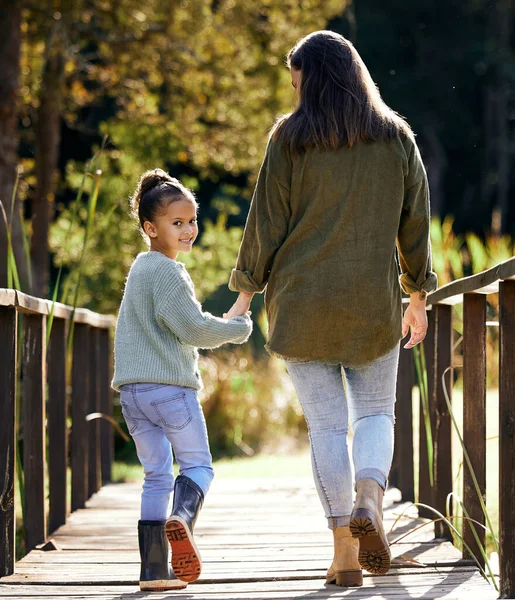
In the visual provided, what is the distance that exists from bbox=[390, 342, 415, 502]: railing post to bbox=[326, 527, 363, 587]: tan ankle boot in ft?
6.33

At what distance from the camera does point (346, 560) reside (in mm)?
2906

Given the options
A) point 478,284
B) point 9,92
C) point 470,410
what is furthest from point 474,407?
point 9,92

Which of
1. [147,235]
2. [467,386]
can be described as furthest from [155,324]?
[467,386]

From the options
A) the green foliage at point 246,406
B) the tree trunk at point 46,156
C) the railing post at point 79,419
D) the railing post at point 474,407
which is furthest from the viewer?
the green foliage at point 246,406

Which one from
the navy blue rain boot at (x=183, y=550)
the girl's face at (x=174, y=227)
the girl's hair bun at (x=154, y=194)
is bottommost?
the navy blue rain boot at (x=183, y=550)

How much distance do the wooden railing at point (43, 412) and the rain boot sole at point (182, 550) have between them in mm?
610

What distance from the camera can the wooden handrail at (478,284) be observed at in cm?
254

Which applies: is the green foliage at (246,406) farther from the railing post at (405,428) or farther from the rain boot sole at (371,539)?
the rain boot sole at (371,539)

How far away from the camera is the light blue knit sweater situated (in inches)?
116

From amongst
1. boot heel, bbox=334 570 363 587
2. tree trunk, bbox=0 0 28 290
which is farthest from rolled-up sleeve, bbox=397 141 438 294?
tree trunk, bbox=0 0 28 290

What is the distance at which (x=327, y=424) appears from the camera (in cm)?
290

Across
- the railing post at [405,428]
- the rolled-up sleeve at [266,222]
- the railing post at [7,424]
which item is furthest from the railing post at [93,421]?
the rolled-up sleeve at [266,222]

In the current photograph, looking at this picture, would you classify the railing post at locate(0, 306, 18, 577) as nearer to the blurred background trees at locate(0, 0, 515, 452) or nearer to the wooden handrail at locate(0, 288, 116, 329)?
the wooden handrail at locate(0, 288, 116, 329)

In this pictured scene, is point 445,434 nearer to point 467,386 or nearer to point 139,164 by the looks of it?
point 467,386
